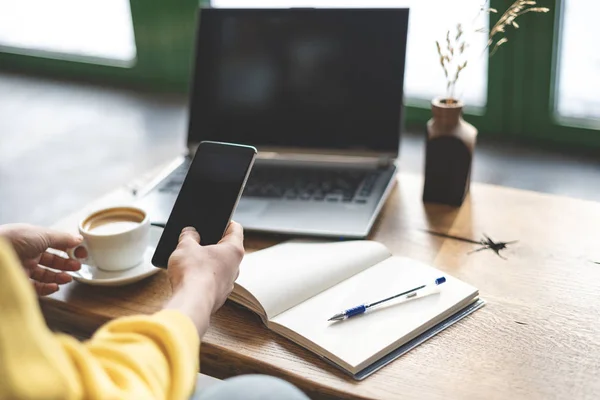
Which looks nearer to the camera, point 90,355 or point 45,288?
point 90,355

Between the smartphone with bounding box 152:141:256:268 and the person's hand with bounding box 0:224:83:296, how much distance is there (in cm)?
15

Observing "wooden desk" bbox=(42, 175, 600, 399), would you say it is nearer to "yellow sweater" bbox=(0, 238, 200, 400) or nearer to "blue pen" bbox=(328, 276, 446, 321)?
"blue pen" bbox=(328, 276, 446, 321)

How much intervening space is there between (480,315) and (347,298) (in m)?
0.18

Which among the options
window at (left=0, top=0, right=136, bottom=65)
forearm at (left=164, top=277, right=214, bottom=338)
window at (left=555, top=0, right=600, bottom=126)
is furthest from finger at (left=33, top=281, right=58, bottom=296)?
window at (left=0, top=0, right=136, bottom=65)

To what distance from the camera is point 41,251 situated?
1.09m

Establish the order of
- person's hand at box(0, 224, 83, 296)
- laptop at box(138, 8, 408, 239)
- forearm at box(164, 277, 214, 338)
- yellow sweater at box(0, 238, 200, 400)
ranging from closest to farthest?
1. yellow sweater at box(0, 238, 200, 400)
2. forearm at box(164, 277, 214, 338)
3. person's hand at box(0, 224, 83, 296)
4. laptop at box(138, 8, 408, 239)

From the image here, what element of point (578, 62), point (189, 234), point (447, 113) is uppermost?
point (578, 62)

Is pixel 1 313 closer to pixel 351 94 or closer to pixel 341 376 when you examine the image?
pixel 341 376

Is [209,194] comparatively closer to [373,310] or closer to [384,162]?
[373,310]

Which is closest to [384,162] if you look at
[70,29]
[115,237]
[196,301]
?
[115,237]

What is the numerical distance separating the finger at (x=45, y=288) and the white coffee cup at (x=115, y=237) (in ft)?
0.17

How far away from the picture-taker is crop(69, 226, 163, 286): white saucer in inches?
43.0

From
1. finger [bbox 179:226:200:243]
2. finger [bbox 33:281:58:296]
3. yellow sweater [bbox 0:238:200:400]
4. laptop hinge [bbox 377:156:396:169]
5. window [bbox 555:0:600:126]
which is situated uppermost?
window [bbox 555:0:600:126]

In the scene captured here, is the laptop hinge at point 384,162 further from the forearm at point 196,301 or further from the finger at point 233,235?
the forearm at point 196,301
